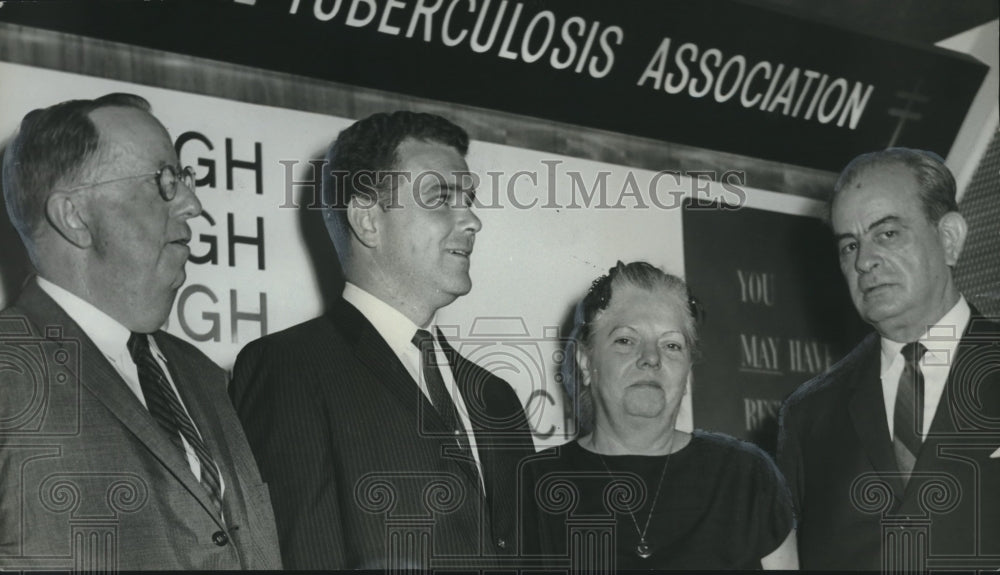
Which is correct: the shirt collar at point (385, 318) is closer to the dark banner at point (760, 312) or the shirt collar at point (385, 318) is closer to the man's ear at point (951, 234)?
the dark banner at point (760, 312)

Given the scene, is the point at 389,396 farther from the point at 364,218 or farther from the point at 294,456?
the point at 364,218

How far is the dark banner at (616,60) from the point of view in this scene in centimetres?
327

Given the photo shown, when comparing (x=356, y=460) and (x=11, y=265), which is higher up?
(x=11, y=265)

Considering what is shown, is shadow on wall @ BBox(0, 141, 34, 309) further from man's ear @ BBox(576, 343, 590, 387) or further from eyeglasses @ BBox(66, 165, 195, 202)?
man's ear @ BBox(576, 343, 590, 387)

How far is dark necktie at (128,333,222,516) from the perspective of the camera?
284 centimetres

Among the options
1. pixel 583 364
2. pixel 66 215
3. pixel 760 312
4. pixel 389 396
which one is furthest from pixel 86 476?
pixel 760 312

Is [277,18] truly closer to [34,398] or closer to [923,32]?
[34,398]

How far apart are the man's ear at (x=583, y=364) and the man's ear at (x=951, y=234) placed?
38.6 inches

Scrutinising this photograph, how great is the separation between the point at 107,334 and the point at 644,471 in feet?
4.09

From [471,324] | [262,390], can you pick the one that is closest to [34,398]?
[262,390]

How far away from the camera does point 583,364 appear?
3.38 metres

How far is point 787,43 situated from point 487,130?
37.4 inches

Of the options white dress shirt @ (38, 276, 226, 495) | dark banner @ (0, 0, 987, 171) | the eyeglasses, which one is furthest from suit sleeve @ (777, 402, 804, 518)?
the eyeglasses

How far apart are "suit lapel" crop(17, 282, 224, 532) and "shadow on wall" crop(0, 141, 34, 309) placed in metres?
0.24
